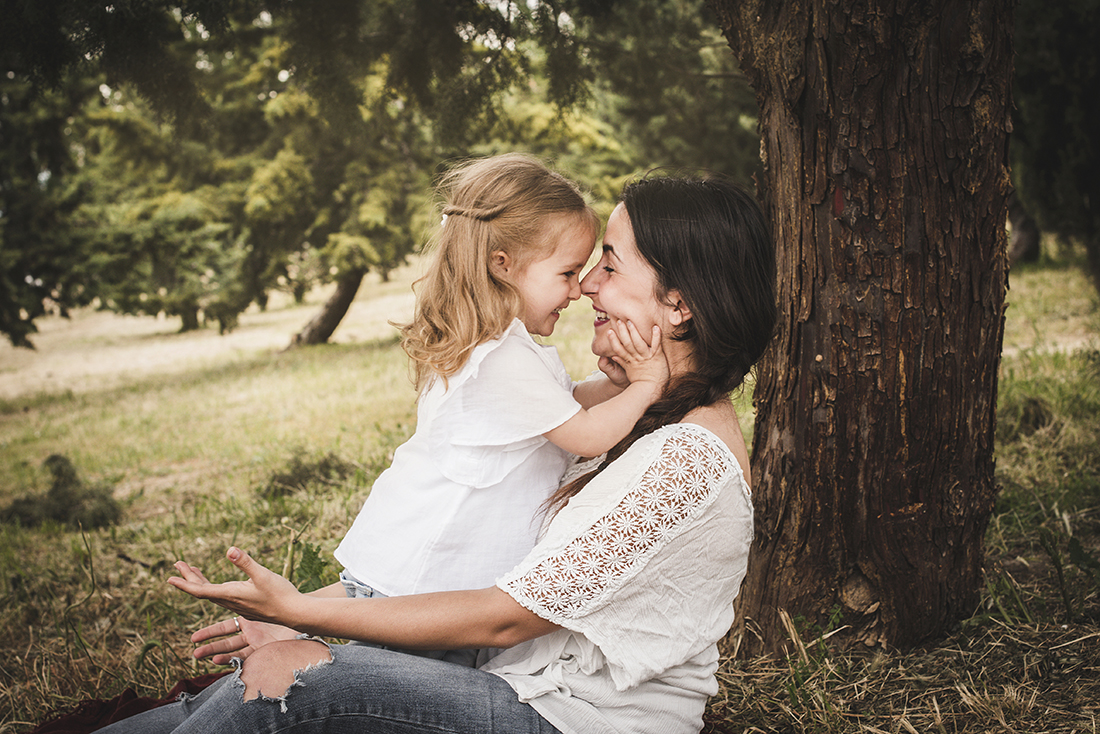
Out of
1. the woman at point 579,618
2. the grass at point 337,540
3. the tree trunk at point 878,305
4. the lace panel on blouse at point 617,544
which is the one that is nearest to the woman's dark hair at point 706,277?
the woman at point 579,618

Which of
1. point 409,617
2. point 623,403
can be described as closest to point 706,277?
point 623,403

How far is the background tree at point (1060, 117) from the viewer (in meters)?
7.03

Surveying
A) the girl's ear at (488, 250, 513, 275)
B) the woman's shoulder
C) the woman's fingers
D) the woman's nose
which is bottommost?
the woman's fingers

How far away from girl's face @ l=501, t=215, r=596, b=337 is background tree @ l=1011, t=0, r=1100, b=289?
623 cm

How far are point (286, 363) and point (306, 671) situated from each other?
11288 mm

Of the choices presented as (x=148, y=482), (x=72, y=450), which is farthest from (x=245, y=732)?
(x=72, y=450)

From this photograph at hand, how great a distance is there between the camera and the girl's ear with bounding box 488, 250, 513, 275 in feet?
7.07

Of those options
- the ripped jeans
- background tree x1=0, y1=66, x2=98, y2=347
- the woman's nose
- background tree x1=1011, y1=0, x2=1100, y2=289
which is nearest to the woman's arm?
the ripped jeans

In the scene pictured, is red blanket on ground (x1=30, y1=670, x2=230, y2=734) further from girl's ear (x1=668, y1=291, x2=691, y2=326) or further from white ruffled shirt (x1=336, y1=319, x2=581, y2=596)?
girl's ear (x1=668, y1=291, x2=691, y2=326)

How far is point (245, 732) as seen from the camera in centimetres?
147

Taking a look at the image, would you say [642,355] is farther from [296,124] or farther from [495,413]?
[296,124]

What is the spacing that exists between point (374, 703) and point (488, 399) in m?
0.72

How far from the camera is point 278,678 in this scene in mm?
1490

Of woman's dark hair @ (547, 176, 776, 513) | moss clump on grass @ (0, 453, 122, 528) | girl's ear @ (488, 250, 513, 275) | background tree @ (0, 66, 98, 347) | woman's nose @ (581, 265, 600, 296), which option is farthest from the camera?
background tree @ (0, 66, 98, 347)
